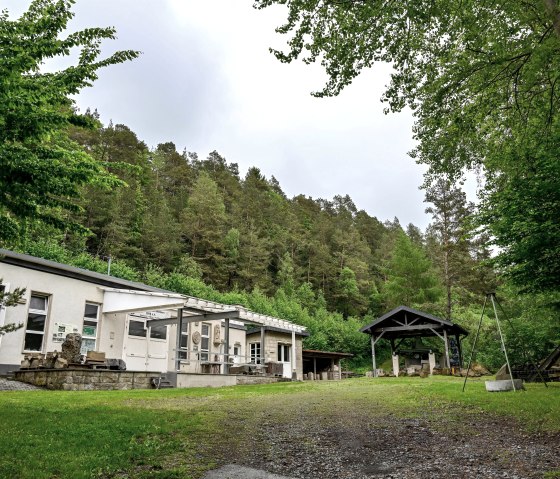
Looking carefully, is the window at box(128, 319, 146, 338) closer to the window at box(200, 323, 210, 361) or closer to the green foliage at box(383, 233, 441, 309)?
the window at box(200, 323, 210, 361)

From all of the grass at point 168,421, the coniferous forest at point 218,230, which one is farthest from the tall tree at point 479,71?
the grass at point 168,421

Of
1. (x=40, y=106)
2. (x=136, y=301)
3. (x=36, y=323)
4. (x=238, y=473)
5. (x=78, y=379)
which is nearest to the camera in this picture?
(x=238, y=473)

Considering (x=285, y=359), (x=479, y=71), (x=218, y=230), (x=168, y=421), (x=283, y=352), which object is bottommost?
(x=168, y=421)

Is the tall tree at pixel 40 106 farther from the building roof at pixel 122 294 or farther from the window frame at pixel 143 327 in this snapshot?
the window frame at pixel 143 327

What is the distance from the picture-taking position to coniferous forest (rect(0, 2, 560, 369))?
212 inches

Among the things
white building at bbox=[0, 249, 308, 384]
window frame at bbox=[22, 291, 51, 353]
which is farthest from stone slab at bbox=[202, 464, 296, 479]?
window frame at bbox=[22, 291, 51, 353]

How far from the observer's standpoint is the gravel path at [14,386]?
11.5m

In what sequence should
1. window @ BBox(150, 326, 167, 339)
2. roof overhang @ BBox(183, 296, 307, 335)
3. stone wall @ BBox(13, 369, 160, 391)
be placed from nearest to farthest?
stone wall @ BBox(13, 369, 160, 391) → roof overhang @ BBox(183, 296, 307, 335) → window @ BBox(150, 326, 167, 339)

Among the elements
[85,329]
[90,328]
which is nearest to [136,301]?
[90,328]

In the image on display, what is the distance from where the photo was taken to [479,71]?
966 cm

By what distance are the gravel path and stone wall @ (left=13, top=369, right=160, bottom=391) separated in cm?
34

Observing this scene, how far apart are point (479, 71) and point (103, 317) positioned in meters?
15.0

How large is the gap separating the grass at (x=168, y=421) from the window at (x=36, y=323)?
229 inches

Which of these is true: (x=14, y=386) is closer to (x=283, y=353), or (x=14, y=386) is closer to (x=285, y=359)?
(x=283, y=353)
